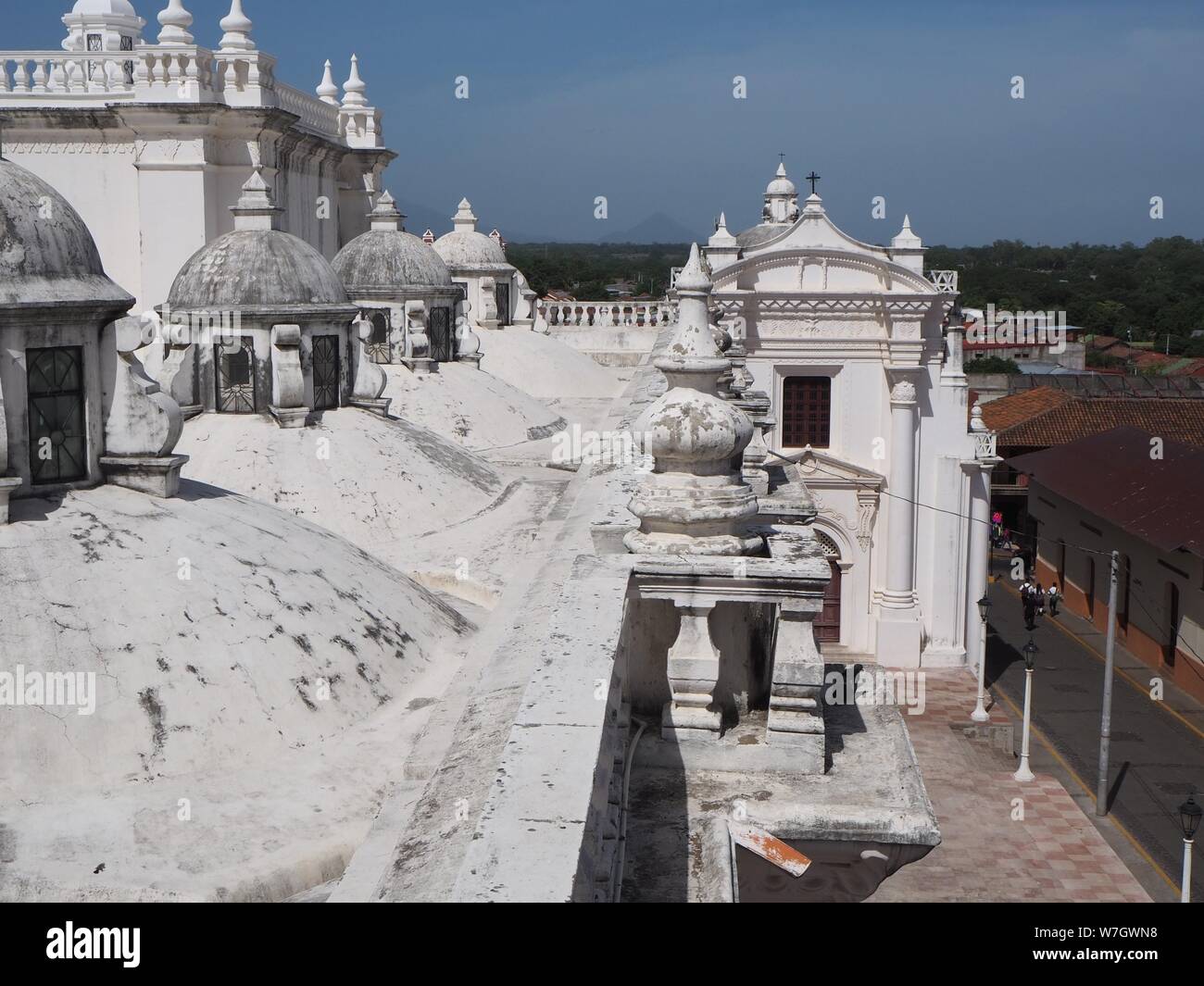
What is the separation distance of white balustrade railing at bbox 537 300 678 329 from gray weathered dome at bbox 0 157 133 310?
99.9 ft

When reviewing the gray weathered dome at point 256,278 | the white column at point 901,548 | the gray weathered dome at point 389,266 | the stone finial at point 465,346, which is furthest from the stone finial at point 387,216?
the white column at point 901,548

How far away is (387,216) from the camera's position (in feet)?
76.1

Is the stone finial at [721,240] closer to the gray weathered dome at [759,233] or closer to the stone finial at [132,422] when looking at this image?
the gray weathered dome at [759,233]

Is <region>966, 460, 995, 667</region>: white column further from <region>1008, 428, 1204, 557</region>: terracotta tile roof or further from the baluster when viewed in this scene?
the baluster

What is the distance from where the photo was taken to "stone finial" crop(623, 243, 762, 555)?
6.01 meters

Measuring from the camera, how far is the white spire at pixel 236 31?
84.0 ft

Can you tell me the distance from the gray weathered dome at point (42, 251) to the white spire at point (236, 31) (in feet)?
63.8

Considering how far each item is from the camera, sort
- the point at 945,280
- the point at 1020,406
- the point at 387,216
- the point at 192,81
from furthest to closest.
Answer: the point at 1020,406
the point at 945,280
the point at 192,81
the point at 387,216

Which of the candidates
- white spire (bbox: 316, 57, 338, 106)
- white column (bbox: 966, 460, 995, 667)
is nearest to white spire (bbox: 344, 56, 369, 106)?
white spire (bbox: 316, 57, 338, 106)

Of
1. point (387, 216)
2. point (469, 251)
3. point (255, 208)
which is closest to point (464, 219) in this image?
point (469, 251)

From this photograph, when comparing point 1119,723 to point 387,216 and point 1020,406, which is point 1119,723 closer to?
point 387,216

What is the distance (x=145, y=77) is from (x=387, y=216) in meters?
5.88

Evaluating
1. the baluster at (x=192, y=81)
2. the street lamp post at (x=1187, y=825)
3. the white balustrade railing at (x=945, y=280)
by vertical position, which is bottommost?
the street lamp post at (x=1187, y=825)

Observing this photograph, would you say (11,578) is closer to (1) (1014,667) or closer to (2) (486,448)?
(2) (486,448)
